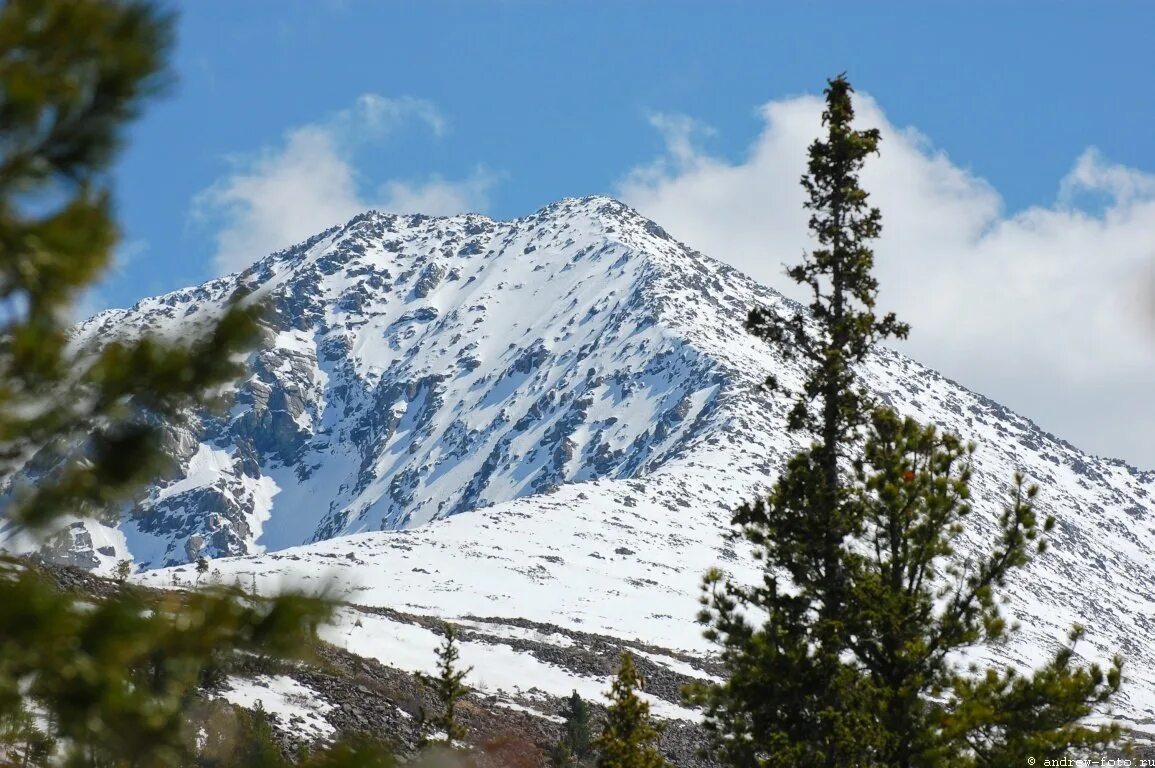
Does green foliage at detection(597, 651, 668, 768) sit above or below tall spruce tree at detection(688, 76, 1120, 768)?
below

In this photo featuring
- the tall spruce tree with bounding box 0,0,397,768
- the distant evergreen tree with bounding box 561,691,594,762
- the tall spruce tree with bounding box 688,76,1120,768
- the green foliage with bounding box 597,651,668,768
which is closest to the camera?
the tall spruce tree with bounding box 0,0,397,768

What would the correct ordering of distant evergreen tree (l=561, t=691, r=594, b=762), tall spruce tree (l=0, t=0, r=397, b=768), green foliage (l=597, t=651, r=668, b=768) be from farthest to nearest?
1. distant evergreen tree (l=561, t=691, r=594, b=762)
2. green foliage (l=597, t=651, r=668, b=768)
3. tall spruce tree (l=0, t=0, r=397, b=768)

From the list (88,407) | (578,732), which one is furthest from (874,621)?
(578,732)

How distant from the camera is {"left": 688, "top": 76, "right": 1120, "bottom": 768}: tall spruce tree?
39.0ft

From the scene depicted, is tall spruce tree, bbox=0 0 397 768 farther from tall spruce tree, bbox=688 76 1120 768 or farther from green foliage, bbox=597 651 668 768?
green foliage, bbox=597 651 668 768

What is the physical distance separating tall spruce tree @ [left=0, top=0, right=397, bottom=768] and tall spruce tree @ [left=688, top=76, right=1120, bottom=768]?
9274 mm

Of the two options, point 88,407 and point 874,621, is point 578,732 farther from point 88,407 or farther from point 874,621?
point 88,407

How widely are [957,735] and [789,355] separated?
17.2 feet

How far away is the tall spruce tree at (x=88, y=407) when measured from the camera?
3658 mm

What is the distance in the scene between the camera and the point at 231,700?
2683 centimetres

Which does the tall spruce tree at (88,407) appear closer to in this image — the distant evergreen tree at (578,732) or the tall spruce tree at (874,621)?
the tall spruce tree at (874,621)

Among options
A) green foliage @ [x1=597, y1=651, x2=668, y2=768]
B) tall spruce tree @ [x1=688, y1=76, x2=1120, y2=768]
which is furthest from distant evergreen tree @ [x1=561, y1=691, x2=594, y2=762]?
tall spruce tree @ [x1=688, y1=76, x2=1120, y2=768]

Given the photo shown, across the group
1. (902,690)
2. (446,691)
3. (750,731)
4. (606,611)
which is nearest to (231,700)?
(446,691)

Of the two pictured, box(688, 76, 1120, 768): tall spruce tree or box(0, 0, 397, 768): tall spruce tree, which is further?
box(688, 76, 1120, 768): tall spruce tree
